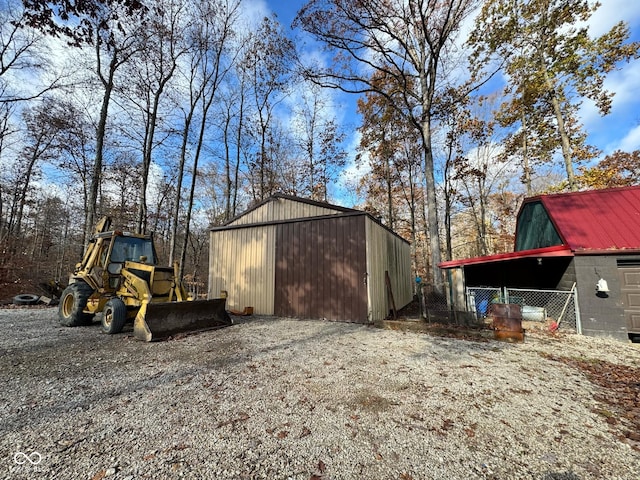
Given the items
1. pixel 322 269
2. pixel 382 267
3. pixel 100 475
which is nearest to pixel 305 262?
pixel 322 269

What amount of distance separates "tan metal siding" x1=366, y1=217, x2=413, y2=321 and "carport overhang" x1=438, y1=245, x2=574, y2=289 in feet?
6.34

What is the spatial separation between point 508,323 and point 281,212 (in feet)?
23.3

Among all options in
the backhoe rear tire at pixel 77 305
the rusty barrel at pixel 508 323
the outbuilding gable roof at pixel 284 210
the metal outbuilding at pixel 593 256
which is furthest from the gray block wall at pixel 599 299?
the backhoe rear tire at pixel 77 305

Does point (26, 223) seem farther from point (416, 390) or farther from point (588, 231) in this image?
point (588, 231)

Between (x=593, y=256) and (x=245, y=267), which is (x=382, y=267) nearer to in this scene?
(x=245, y=267)

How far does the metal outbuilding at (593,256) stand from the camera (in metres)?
5.88

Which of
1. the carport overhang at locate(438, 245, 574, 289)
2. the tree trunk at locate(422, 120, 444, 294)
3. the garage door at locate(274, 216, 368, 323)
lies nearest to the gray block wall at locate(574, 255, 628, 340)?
the carport overhang at locate(438, 245, 574, 289)

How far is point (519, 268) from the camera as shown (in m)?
10.3

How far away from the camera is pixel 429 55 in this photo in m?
10.3

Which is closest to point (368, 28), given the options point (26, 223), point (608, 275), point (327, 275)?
point (327, 275)

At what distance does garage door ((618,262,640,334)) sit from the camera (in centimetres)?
575

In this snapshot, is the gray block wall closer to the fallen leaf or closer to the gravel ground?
the gravel ground

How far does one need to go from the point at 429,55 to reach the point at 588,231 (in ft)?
27.7

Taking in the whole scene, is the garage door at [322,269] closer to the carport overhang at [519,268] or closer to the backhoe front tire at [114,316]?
the carport overhang at [519,268]
